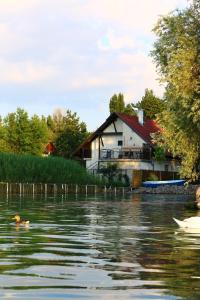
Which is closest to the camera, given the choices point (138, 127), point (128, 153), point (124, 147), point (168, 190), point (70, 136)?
point (168, 190)

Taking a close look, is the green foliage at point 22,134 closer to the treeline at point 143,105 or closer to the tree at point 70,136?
the tree at point 70,136

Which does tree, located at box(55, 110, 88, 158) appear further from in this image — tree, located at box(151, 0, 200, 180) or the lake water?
the lake water

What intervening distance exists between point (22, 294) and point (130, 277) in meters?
2.39

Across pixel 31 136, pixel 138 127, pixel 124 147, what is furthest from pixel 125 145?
pixel 31 136

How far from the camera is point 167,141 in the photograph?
3753 cm

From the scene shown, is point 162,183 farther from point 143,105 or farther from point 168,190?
point 143,105

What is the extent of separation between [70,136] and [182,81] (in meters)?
70.7

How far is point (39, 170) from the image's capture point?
6394 centimetres

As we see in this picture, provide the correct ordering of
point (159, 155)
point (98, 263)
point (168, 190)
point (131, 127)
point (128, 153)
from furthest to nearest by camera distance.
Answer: point (128, 153) → point (131, 127) → point (159, 155) → point (168, 190) → point (98, 263)

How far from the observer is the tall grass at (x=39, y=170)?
201 ft

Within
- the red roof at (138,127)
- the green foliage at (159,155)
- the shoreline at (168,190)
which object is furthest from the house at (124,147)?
the shoreline at (168,190)

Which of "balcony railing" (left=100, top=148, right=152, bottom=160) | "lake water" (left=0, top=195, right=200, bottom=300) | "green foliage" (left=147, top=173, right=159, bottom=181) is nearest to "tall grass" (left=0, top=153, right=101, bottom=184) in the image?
"green foliage" (left=147, top=173, right=159, bottom=181)

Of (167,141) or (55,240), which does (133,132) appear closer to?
(167,141)

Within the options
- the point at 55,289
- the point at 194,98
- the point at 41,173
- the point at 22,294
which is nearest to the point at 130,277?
the point at 55,289
